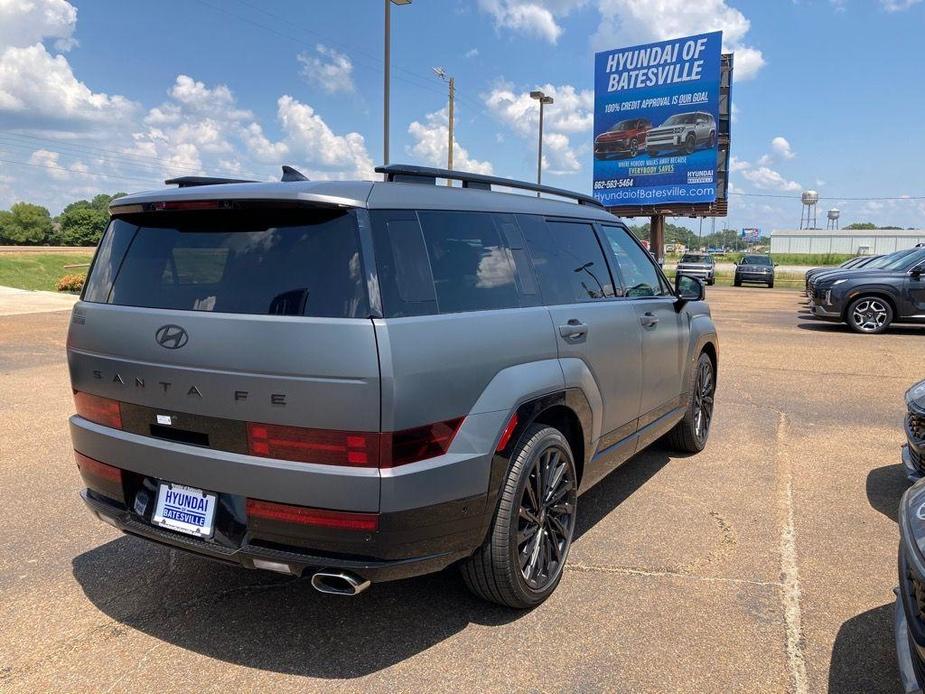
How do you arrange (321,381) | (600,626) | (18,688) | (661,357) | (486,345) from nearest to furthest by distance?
(321,381) < (18,688) < (486,345) < (600,626) < (661,357)

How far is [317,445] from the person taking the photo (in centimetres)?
241

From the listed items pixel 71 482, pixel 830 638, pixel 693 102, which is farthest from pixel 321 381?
pixel 693 102

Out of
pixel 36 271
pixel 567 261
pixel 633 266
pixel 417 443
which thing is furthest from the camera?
pixel 36 271

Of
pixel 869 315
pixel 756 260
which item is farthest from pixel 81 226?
pixel 869 315

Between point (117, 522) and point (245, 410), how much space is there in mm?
955

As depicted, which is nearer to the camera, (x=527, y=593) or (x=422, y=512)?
(x=422, y=512)

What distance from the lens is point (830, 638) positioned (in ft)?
9.52

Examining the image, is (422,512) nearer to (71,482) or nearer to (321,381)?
(321,381)

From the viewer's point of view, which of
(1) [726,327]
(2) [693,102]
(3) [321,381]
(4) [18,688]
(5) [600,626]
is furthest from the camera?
(2) [693,102]

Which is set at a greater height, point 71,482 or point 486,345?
point 486,345

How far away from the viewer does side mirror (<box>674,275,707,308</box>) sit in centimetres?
499

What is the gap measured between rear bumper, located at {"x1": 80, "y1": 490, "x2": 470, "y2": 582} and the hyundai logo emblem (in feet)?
2.45

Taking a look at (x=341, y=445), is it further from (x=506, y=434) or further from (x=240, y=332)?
(x=506, y=434)

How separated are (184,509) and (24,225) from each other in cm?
10531
